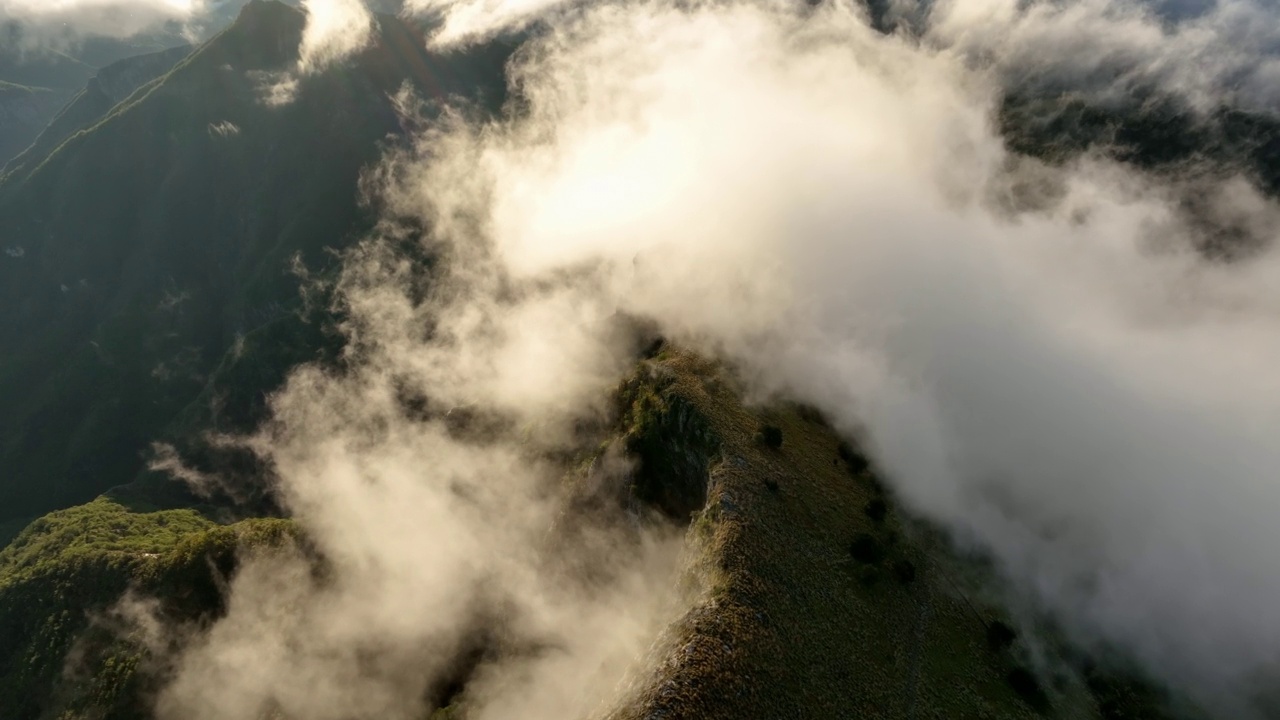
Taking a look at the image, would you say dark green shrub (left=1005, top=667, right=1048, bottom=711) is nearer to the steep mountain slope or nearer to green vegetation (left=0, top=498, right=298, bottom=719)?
the steep mountain slope

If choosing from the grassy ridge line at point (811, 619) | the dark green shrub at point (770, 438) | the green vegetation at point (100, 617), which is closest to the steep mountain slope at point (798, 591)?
the grassy ridge line at point (811, 619)

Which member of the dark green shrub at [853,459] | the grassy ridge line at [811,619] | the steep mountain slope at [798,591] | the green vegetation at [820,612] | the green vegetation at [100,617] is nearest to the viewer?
the grassy ridge line at [811,619]

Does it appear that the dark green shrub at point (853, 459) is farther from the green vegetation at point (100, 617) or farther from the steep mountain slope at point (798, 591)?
the green vegetation at point (100, 617)

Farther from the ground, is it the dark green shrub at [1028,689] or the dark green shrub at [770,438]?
the dark green shrub at [770,438]

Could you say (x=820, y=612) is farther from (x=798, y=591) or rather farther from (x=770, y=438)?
(x=770, y=438)

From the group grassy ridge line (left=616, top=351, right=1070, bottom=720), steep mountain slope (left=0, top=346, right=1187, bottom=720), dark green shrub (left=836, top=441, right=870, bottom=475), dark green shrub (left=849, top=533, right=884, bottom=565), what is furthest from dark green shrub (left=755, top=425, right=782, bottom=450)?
dark green shrub (left=849, top=533, right=884, bottom=565)

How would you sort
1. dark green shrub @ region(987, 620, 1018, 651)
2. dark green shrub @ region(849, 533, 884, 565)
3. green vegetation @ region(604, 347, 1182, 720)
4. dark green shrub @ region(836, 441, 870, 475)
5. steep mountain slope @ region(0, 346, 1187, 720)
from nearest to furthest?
green vegetation @ region(604, 347, 1182, 720) < steep mountain slope @ region(0, 346, 1187, 720) < dark green shrub @ region(987, 620, 1018, 651) < dark green shrub @ region(849, 533, 884, 565) < dark green shrub @ region(836, 441, 870, 475)

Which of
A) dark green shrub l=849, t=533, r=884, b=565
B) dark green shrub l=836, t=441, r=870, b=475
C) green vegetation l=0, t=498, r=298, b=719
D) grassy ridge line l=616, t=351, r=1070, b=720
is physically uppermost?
dark green shrub l=836, t=441, r=870, b=475

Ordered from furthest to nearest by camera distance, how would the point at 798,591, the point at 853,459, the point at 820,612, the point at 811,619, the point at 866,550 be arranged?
the point at 853,459
the point at 866,550
the point at 798,591
the point at 820,612
the point at 811,619

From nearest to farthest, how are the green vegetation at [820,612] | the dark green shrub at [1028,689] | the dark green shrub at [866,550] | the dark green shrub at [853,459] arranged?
the green vegetation at [820,612]
the dark green shrub at [1028,689]
the dark green shrub at [866,550]
the dark green shrub at [853,459]

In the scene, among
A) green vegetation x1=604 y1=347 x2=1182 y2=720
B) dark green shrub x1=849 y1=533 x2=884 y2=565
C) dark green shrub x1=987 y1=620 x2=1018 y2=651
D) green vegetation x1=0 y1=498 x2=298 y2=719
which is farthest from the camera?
green vegetation x1=0 y1=498 x2=298 y2=719

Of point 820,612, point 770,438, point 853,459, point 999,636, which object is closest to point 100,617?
point 770,438
